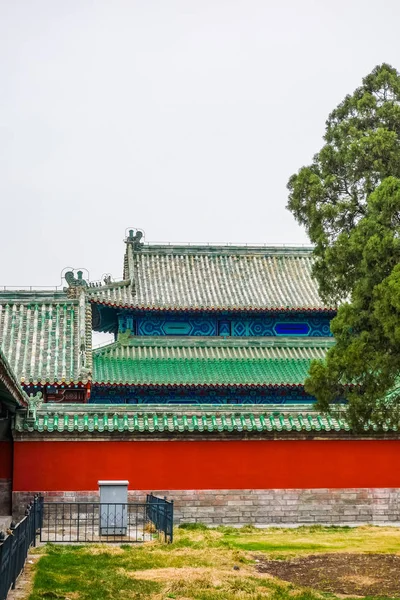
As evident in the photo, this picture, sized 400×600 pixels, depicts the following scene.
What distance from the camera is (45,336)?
93.3 ft

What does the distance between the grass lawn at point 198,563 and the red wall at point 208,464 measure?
1.51 meters

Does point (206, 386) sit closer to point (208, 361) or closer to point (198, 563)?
point (208, 361)

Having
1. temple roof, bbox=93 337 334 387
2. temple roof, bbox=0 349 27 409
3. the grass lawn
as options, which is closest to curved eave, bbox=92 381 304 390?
temple roof, bbox=93 337 334 387

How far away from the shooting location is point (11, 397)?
1852 cm

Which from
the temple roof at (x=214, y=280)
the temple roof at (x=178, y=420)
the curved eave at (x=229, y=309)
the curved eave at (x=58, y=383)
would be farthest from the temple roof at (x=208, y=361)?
the temple roof at (x=178, y=420)

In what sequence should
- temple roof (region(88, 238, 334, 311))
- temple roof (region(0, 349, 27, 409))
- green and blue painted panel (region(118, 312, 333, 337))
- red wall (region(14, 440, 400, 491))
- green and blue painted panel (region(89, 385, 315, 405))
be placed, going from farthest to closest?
green and blue painted panel (region(118, 312, 333, 337))
temple roof (region(88, 238, 334, 311))
green and blue painted panel (region(89, 385, 315, 405))
red wall (region(14, 440, 400, 491))
temple roof (region(0, 349, 27, 409))

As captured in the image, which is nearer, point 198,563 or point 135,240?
point 198,563

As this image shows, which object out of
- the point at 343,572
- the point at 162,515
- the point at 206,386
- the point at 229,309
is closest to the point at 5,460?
the point at 162,515

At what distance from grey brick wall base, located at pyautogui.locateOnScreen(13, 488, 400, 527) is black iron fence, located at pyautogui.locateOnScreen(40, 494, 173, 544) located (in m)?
0.49

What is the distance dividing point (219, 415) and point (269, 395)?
7.98 m

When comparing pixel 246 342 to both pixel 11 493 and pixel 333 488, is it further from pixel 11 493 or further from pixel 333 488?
pixel 11 493

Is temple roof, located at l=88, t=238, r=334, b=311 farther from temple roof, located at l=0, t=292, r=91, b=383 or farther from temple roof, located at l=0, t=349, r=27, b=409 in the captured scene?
temple roof, located at l=0, t=349, r=27, b=409

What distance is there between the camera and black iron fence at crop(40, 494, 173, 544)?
58.1 ft

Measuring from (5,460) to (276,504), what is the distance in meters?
6.35
